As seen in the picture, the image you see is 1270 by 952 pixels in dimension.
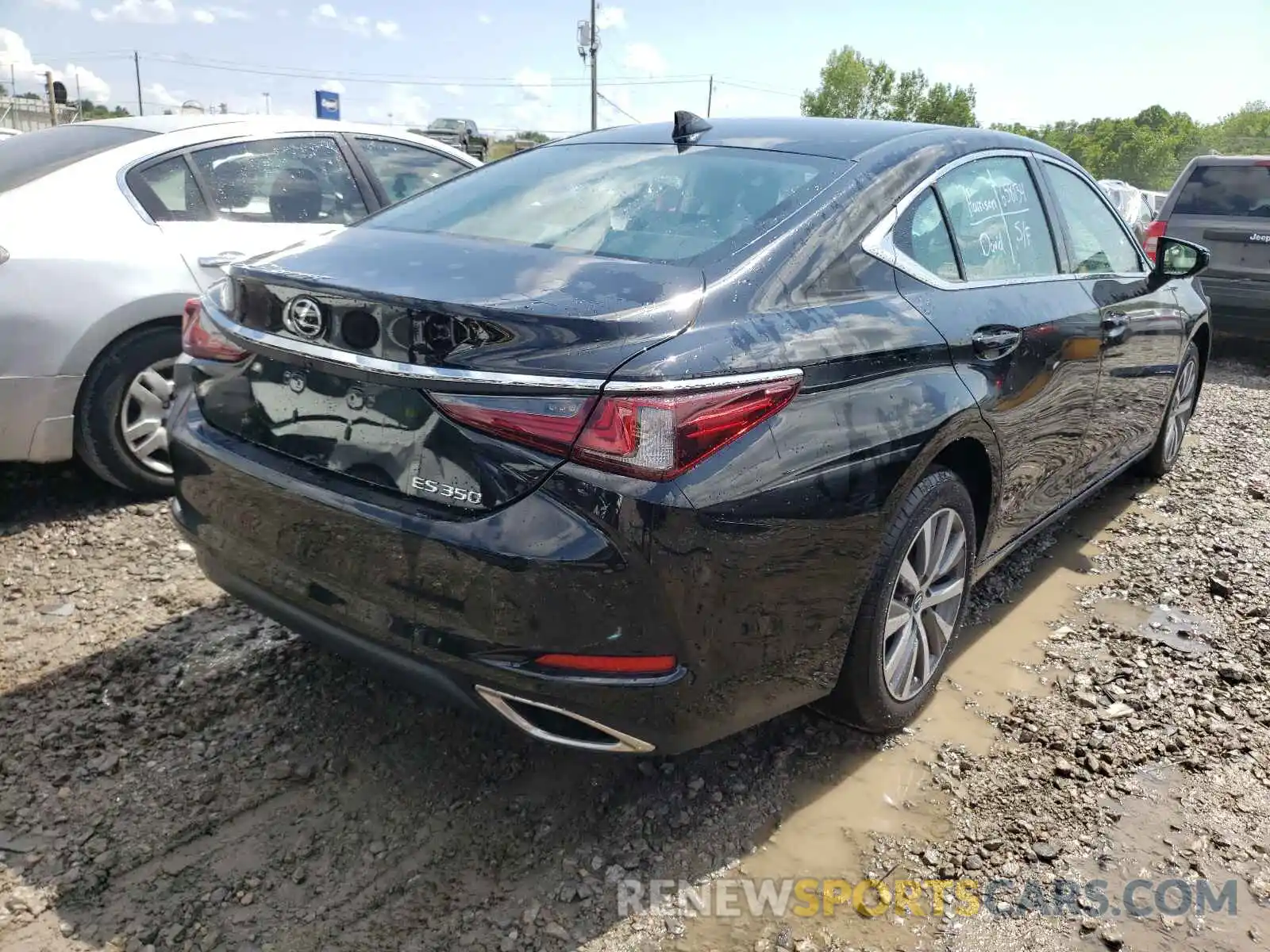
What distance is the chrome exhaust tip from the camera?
2.02 metres

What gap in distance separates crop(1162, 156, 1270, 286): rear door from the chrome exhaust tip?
8124mm

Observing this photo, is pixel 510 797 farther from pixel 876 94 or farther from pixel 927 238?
pixel 876 94

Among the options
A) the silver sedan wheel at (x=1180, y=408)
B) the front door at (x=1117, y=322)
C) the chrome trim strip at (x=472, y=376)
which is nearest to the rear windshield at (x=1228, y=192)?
the silver sedan wheel at (x=1180, y=408)

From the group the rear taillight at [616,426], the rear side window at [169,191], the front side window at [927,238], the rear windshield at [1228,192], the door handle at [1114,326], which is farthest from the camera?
the rear windshield at [1228,192]

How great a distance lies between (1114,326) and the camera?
12.0 feet

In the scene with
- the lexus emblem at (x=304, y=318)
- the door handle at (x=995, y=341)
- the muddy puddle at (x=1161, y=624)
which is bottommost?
the muddy puddle at (x=1161, y=624)

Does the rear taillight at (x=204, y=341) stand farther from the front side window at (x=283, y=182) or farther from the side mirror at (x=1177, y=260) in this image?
the side mirror at (x=1177, y=260)

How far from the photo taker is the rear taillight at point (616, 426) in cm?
185

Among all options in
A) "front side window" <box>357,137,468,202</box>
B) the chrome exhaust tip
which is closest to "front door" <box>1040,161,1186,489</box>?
the chrome exhaust tip

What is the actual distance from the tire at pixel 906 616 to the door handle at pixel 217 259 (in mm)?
3117

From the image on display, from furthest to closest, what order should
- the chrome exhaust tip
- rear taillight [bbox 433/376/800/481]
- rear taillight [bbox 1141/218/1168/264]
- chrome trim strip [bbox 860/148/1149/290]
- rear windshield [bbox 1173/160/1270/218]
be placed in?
rear taillight [bbox 1141/218/1168/264] → rear windshield [bbox 1173/160/1270/218] → chrome trim strip [bbox 860/148/1149/290] → the chrome exhaust tip → rear taillight [bbox 433/376/800/481]

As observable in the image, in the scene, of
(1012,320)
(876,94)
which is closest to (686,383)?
(1012,320)

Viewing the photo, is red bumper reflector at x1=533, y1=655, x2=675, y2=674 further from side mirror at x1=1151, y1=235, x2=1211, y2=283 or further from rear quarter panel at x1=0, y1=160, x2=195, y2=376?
side mirror at x1=1151, y1=235, x2=1211, y2=283

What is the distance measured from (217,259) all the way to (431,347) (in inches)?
108
